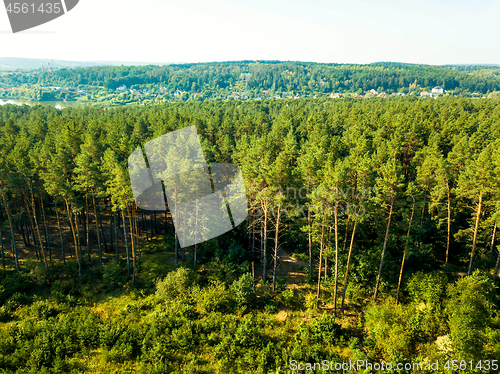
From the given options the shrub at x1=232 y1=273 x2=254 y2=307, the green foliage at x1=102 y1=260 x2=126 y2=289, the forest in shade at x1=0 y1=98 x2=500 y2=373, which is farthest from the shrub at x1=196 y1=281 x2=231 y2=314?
the green foliage at x1=102 y1=260 x2=126 y2=289

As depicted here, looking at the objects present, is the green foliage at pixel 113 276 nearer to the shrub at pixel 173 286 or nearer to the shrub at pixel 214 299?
the shrub at pixel 173 286

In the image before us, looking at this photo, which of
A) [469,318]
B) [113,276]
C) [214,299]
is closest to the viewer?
[469,318]

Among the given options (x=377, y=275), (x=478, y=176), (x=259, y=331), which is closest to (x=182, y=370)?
(x=259, y=331)

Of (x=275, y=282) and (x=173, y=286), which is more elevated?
(x=173, y=286)

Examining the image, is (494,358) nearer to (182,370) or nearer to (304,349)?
(304,349)

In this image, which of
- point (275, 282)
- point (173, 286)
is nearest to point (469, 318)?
point (275, 282)

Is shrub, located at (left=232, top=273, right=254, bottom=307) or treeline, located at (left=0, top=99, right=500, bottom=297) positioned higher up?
treeline, located at (left=0, top=99, right=500, bottom=297)

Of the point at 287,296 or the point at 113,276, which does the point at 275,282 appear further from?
the point at 113,276

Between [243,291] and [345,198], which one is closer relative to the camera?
[345,198]

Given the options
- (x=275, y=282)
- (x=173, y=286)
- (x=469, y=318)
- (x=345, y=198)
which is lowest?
(x=275, y=282)

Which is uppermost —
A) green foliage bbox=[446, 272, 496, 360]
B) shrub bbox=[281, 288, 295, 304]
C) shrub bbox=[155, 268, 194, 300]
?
green foliage bbox=[446, 272, 496, 360]

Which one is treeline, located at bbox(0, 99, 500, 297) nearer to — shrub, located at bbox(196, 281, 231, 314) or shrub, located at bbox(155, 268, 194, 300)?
shrub, located at bbox(196, 281, 231, 314)

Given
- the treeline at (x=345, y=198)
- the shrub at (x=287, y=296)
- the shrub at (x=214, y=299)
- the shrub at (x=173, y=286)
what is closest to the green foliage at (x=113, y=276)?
the treeline at (x=345, y=198)
